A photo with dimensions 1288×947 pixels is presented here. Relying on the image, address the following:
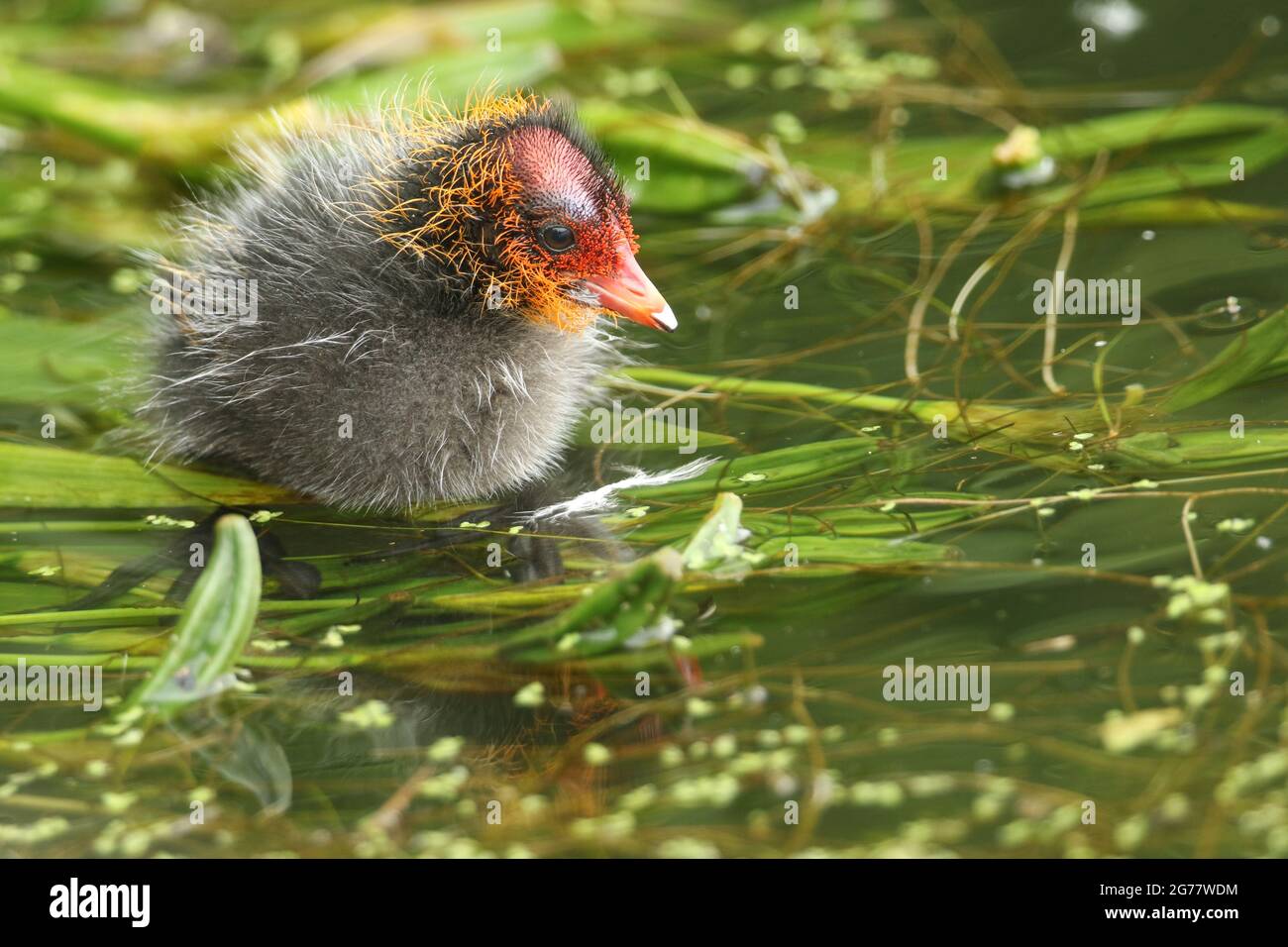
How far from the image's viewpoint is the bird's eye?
398 cm

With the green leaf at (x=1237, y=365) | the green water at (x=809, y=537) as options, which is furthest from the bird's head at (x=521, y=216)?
the green leaf at (x=1237, y=365)

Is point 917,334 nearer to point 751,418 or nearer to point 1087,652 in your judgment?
point 751,418

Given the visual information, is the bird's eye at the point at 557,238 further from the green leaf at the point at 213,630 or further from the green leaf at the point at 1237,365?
the green leaf at the point at 1237,365

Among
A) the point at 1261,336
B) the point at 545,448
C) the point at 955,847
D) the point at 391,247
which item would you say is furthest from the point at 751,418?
the point at 955,847

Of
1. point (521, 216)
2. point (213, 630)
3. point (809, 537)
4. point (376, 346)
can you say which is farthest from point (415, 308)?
point (809, 537)

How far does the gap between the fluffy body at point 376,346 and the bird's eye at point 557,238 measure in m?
0.13

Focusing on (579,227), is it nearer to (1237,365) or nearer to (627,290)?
(627,290)

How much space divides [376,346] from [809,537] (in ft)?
4.15

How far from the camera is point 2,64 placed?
623 centimetres

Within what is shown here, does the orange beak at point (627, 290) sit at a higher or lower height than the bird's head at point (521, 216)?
lower

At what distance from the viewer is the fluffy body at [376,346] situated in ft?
13.1

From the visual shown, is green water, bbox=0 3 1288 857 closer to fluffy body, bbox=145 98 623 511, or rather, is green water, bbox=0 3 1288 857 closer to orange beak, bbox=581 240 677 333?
fluffy body, bbox=145 98 623 511

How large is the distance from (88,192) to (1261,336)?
452 centimetres

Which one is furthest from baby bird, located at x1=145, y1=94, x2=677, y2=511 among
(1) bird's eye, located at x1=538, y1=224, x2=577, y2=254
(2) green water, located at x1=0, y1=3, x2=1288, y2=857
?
(2) green water, located at x1=0, y1=3, x2=1288, y2=857
